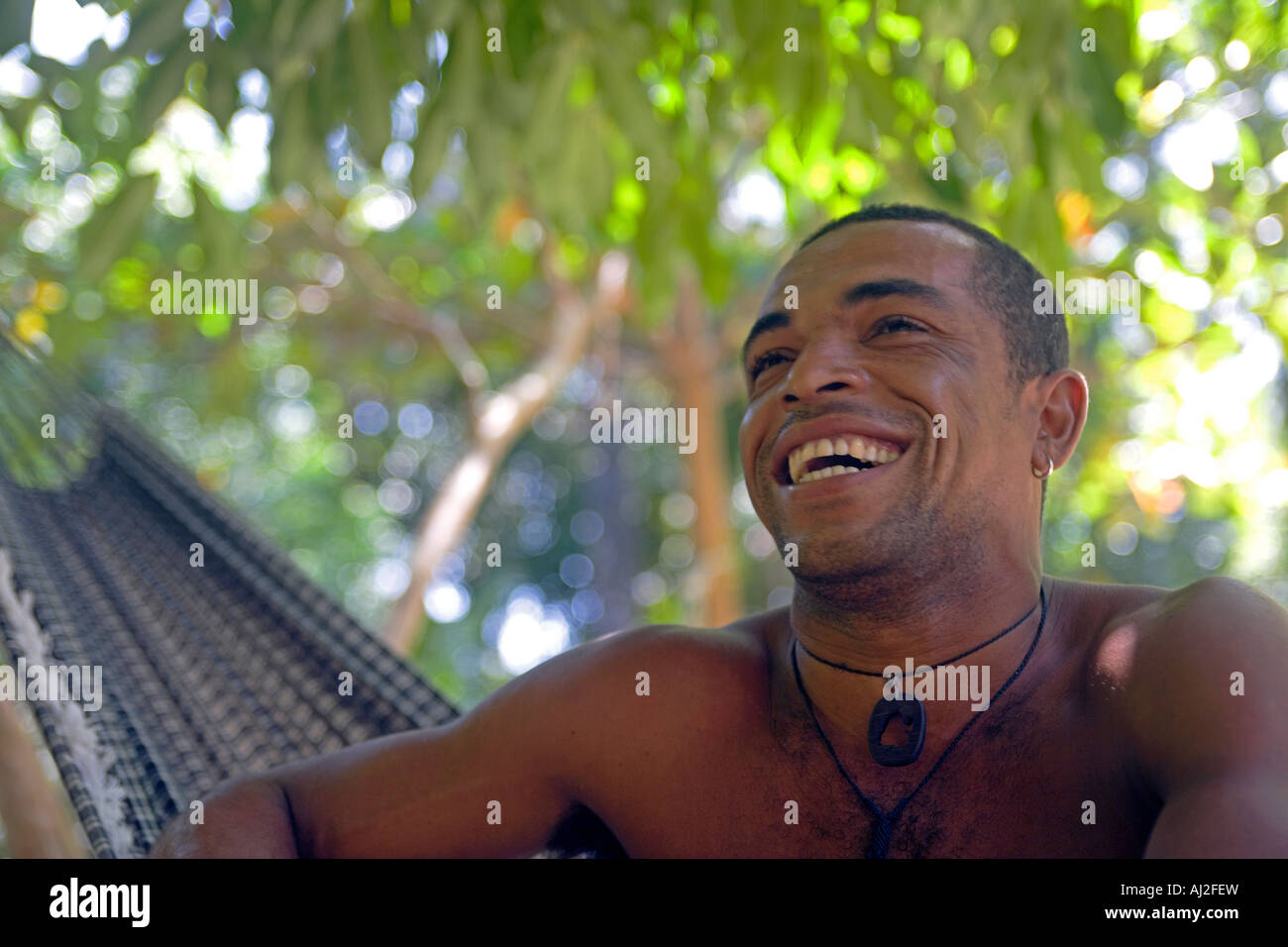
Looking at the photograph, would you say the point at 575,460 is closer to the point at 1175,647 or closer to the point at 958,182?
the point at 958,182

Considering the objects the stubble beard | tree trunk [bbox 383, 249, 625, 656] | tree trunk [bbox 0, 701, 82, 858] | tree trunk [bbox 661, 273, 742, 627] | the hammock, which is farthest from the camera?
tree trunk [bbox 661, 273, 742, 627]

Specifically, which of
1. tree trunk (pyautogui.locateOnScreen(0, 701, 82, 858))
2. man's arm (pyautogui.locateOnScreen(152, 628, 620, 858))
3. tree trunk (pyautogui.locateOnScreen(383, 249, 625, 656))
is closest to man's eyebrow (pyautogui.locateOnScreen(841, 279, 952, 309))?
man's arm (pyautogui.locateOnScreen(152, 628, 620, 858))

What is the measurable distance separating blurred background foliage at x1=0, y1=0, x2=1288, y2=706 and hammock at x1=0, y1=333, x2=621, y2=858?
238 mm

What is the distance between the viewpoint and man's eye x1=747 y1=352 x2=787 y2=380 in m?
1.57

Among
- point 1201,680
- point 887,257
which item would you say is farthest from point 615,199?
point 1201,680

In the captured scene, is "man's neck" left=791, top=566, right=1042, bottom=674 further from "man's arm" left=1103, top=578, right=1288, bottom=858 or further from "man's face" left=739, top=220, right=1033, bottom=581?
"man's arm" left=1103, top=578, right=1288, bottom=858

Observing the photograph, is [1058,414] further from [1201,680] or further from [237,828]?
[237,828]

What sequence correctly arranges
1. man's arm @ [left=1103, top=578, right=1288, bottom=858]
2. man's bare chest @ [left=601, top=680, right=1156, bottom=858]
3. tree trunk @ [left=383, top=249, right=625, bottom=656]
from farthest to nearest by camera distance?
tree trunk @ [left=383, top=249, right=625, bottom=656] → man's bare chest @ [left=601, top=680, right=1156, bottom=858] → man's arm @ [left=1103, top=578, right=1288, bottom=858]

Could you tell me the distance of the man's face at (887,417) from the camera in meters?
1.38

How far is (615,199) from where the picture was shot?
321 cm

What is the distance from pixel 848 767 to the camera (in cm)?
141

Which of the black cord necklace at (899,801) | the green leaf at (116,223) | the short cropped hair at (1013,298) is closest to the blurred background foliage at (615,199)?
the green leaf at (116,223)

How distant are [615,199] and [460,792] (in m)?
1.98

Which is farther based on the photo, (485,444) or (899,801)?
(485,444)
